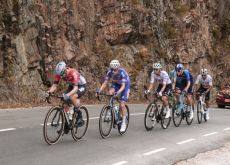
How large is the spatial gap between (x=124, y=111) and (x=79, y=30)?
1725cm

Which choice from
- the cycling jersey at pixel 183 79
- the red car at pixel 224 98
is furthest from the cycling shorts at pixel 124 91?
the red car at pixel 224 98

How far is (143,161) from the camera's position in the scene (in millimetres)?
8484

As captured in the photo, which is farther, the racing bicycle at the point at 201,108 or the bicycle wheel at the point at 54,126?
the racing bicycle at the point at 201,108

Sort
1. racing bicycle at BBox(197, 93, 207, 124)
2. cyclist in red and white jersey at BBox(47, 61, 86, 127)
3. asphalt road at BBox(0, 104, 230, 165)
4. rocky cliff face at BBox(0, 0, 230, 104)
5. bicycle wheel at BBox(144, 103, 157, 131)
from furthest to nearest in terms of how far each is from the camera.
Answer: rocky cliff face at BBox(0, 0, 230, 104) < racing bicycle at BBox(197, 93, 207, 124) < bicycle wheel at BBox(144, 103, 157, 131) < cyclist in red and white jersey at BBox(47, 61, 86, 127) < asphalt road at BBox(0, 104, 230, 165)

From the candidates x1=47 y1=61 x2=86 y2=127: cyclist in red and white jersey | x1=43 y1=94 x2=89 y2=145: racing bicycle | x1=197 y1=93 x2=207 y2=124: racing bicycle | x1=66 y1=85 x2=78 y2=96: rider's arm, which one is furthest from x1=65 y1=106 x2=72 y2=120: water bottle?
x1=197 y1=93 x2=207 y2=124: racing bicycle

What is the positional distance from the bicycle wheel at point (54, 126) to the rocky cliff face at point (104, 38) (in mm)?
13030

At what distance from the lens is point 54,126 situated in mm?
9570

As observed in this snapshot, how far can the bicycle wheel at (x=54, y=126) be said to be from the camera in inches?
369

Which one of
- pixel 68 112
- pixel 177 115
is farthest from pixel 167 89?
pixel 68 112

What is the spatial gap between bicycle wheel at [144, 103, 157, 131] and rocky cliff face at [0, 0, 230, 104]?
36.3 feet

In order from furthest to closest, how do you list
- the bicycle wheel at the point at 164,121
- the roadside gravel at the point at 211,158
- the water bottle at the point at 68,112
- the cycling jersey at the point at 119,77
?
the bicycle wheel at the point at 164,121, the cycling jersey at the point at 119,77, the water bottle at the point at 68,112, the roadside gravel at the point at 211,158

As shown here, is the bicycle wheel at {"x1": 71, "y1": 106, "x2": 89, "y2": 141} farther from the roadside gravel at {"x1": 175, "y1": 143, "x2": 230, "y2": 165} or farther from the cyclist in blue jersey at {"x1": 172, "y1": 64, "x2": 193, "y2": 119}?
the cyclist in blue jersey at {"x1": 172, "y1": 64, "x2": 193, "y2": 119}

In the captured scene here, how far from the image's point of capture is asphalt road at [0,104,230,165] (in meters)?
8.27

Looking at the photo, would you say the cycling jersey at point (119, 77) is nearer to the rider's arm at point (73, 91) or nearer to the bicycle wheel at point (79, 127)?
the bicycle wheel at point (79, 127)
